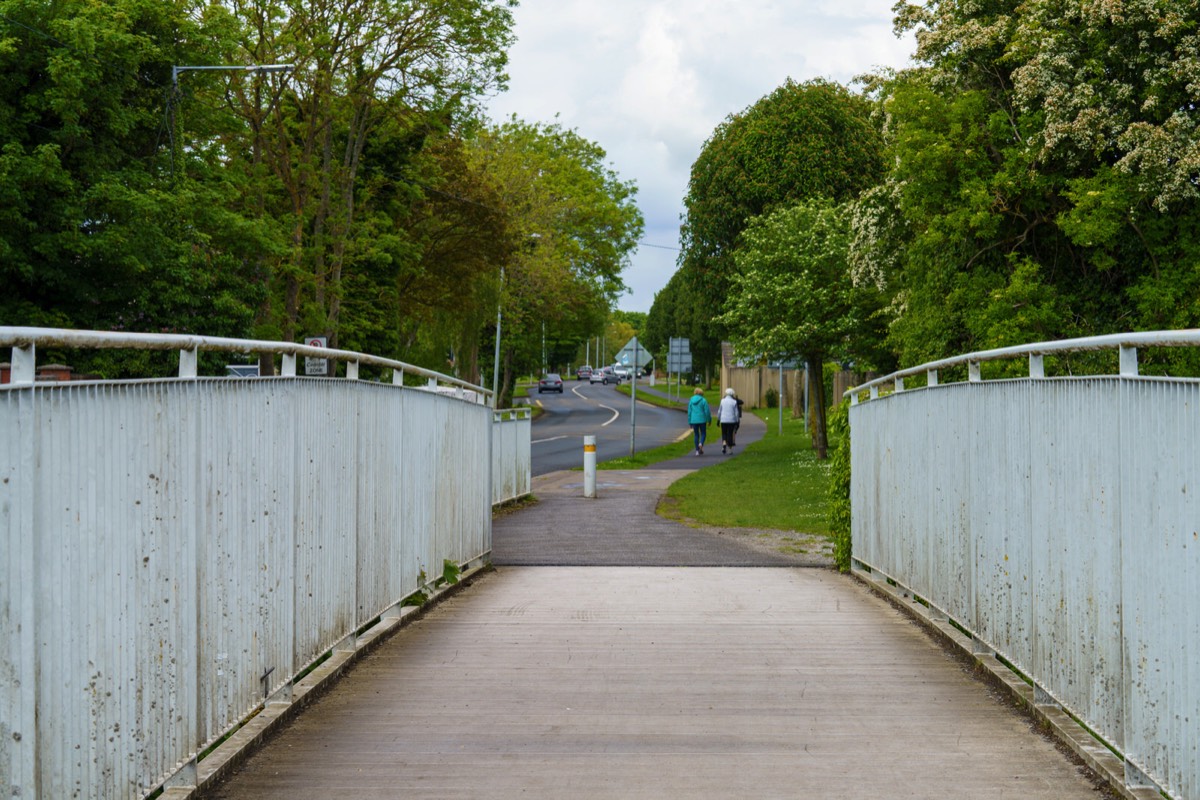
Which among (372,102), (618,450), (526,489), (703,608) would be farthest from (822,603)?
(618,450)

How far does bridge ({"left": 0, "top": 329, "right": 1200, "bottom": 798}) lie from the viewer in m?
3.98

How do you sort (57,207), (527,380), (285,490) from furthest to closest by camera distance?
(527,380) < (57,207) < (285,490)

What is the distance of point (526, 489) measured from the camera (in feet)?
74.6

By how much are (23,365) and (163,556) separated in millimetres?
1114

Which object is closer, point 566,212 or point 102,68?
point 102,68

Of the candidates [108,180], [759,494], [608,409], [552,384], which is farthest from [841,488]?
[552,384]

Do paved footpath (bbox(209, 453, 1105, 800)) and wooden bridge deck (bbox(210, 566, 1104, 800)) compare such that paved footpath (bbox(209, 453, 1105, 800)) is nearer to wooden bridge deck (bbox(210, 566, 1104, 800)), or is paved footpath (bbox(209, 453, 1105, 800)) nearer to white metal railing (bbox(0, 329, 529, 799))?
wooden bridge deck (bbox(210, 566, 1104, 800))

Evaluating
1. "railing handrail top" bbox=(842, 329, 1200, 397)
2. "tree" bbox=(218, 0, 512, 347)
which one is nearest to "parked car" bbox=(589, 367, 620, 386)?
"tree" bbox=(218, 0, 512, 347)

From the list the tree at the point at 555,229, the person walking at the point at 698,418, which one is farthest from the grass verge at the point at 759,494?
the tree at the point at 555,229

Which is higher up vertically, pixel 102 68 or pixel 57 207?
pixel 102 68

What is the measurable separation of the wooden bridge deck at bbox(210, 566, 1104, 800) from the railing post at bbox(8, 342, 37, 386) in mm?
1958

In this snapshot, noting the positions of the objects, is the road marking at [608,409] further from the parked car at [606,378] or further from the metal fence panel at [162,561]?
the metal fence panel at [162,561]

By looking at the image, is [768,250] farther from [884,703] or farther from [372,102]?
[884,703]

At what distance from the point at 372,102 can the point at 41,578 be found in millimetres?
30697
